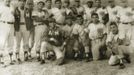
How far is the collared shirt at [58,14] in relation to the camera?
15.7 ft

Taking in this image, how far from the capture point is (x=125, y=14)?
15.2ft

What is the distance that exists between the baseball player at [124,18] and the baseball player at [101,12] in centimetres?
15

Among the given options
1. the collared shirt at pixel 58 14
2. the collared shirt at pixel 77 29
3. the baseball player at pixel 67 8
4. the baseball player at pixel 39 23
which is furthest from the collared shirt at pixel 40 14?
the collared shirt at pixel 77 29

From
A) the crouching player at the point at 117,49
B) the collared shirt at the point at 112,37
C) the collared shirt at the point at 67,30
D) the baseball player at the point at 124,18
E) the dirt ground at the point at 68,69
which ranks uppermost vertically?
the baseball player at the point at 124,18

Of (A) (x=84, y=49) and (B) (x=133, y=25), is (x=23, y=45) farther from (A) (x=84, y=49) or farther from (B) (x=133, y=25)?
(B) (x=133, y=25)

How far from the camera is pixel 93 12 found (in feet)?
15.6

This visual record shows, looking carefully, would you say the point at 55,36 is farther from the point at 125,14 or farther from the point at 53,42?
the point at 125,14

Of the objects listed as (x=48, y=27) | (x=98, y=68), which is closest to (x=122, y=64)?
(x=98, y=68)

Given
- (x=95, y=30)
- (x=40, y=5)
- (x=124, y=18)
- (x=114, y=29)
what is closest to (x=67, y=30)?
(x=95, y=30)

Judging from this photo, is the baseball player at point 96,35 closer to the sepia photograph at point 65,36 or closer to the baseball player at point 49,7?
the sepia photograph at point 65,36

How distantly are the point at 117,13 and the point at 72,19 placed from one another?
1.82 feet

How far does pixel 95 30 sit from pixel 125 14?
1.28 feet

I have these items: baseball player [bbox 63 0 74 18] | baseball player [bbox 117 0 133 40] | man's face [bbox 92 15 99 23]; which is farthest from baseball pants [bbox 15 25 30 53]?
baseball player [bbox 117 0 133 40]

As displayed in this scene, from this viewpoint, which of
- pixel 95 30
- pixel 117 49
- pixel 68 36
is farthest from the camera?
pixel 68 36
